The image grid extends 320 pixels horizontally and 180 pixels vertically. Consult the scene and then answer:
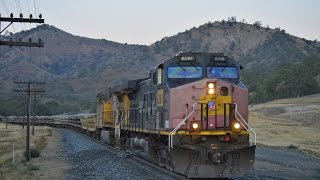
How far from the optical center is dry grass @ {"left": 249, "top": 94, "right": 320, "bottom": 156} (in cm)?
5609

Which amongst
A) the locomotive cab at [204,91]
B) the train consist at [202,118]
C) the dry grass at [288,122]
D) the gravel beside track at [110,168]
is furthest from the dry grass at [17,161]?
the dry grass at [288,122]

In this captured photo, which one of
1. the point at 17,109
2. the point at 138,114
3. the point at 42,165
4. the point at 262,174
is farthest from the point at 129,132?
the point at 17,109

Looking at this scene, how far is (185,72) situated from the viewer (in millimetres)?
17562

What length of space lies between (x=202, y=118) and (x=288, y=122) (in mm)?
60835

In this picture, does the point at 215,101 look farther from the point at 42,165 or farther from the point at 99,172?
the point at 42,165

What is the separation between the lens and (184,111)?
1677 centimetres

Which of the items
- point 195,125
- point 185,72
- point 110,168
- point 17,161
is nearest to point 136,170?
point 110,168

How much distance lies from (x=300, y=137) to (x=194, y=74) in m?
41.2

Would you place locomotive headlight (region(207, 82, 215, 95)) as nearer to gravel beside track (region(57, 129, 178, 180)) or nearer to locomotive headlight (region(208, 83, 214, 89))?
locomotive headlight (region(208, 83, 214, 89))

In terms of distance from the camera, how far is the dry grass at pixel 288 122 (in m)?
56.1

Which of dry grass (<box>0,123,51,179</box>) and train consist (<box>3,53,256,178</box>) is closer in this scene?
train consist (<box>3,53,256,178</box>)

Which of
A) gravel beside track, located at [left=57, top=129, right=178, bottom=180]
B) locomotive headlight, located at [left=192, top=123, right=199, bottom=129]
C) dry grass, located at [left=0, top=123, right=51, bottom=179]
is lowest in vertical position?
dry grass, located at [left=0, top=123, right=51, bottom=179]

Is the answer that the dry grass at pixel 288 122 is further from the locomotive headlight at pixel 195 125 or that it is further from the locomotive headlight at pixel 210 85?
the locomotive headlight at pixel 195 125

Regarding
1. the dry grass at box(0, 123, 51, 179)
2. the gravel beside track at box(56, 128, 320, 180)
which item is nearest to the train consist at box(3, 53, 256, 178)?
the gravel beside track at box(56, 128, 320, 180)
